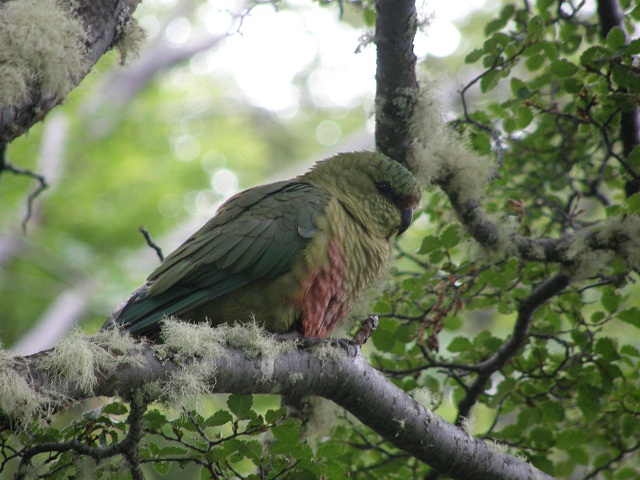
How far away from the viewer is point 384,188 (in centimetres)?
338

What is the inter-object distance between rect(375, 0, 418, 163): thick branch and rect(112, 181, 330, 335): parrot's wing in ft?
1.77

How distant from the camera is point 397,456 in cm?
306

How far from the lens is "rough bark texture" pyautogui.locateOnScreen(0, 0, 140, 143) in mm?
2189

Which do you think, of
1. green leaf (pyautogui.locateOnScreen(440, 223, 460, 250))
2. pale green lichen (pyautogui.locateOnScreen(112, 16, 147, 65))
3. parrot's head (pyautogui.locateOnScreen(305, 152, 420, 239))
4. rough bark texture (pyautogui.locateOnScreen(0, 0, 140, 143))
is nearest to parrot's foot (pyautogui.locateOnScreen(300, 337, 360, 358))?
green leaf (pyautogui.locateOnScreen(440, 223, 460, 250))

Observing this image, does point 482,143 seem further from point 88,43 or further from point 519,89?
point 88,43

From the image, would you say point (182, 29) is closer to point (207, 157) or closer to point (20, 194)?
point (207, 157)

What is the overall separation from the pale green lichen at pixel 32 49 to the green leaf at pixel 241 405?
1206 mm

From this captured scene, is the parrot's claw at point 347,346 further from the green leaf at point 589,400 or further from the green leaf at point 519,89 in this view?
the green leaf at point 519,89

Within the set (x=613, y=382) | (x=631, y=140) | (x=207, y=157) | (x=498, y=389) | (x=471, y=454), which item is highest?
(x=207, y=157)

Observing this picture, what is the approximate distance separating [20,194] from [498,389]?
22.2 ft

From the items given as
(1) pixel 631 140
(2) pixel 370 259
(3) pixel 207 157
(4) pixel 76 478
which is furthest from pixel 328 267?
(3) pixel 207 157

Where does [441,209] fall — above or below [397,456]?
above

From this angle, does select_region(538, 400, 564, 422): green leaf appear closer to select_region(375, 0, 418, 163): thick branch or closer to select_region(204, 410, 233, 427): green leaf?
select_region(375, 0, 418, 163): thick branch

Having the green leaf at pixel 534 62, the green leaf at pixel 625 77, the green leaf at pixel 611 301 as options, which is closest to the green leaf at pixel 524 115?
the green leaf at pixel 534 62
